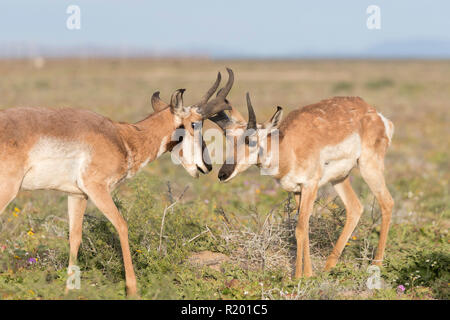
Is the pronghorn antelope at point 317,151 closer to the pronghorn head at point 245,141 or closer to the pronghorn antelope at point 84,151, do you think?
the pronghorn head at point 245,141

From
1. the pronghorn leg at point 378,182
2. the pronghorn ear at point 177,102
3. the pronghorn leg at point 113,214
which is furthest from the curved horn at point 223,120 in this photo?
the pronghorn leg at point 378,182

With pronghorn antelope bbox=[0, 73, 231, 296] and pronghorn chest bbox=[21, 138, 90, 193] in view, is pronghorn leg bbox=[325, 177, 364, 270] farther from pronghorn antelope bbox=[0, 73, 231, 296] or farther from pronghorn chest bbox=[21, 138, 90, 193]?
pronghorn chest bbox=[21, 138, 90, 193]

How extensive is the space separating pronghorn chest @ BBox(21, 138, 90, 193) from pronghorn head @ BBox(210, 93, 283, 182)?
1.63 meters

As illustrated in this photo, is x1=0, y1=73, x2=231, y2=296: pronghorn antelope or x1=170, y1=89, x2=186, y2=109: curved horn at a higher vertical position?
x1=170, y1=89, x2=186, y2=109: curved horn

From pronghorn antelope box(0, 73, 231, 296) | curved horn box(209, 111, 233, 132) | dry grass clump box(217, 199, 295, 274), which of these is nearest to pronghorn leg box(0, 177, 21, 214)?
pronghorn antelope box(0, 73, 231, 296)

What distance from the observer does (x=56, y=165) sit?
622cm

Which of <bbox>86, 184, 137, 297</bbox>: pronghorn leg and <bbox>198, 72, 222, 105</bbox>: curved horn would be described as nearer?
<bbox>86, 184, 137, 297</bbox>: pronghorn leg

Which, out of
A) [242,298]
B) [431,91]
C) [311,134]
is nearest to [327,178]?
[311,134]

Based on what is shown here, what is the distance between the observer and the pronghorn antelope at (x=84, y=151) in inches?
237

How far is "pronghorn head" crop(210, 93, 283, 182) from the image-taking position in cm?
709

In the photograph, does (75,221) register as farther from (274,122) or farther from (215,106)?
(274,122)

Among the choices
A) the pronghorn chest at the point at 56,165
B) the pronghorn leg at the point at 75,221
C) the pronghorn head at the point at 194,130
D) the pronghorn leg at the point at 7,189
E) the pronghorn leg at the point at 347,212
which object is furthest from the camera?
the pronghorn leg at the point at 347,212

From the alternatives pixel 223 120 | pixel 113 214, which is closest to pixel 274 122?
pixel 223 120

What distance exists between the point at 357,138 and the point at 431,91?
37.1 m
